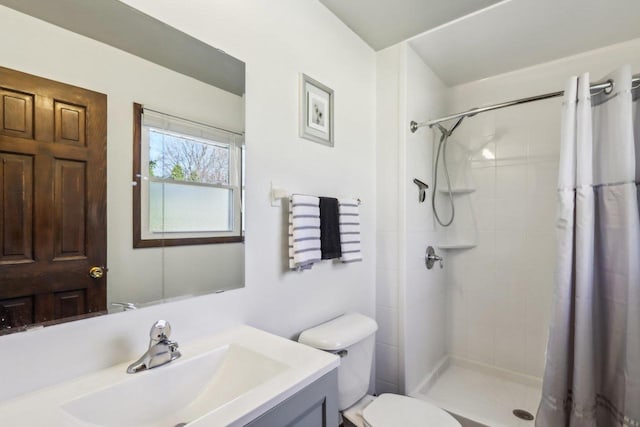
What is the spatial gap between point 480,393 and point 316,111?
2.10m

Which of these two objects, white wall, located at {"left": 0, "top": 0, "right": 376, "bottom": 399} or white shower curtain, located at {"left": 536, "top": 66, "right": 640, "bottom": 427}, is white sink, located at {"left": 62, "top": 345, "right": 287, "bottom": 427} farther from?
white shower curtain, located at {"left": 536, "top": 66, "right": 640, "bottom": 427}

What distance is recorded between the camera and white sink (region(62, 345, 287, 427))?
771mm

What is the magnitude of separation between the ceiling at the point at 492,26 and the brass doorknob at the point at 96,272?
1573mm

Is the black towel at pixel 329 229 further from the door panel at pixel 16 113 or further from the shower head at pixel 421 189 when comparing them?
the door panel at pixel 16 113

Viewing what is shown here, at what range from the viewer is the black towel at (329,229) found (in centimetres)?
150

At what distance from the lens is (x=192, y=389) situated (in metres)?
0.95

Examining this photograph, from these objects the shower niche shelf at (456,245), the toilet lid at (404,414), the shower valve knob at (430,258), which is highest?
the shower niche shelf at (456,245)

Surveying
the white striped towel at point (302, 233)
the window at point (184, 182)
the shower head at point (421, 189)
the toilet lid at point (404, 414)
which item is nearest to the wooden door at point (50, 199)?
the window at point (184, 182)

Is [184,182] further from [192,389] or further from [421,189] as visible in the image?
[421,189]

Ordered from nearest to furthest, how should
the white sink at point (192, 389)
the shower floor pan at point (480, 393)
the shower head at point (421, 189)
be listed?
the white sink at point (192, 389)
the shower floor pan at point (480, 393)
the shower head at point (421, 189)

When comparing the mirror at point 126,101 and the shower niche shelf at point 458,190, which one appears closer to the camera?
the mirror at point 126,101

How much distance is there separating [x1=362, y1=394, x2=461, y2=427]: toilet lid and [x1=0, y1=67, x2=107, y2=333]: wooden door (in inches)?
46.5

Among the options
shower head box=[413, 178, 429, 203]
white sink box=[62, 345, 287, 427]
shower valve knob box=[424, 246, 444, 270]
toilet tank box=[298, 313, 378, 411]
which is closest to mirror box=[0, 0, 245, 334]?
white sink box=[62, 345, 287, 427]

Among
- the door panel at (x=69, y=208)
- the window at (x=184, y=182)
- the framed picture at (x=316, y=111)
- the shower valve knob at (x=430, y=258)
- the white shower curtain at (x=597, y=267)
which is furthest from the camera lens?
the shower valve knob at (x=430, y=258)
